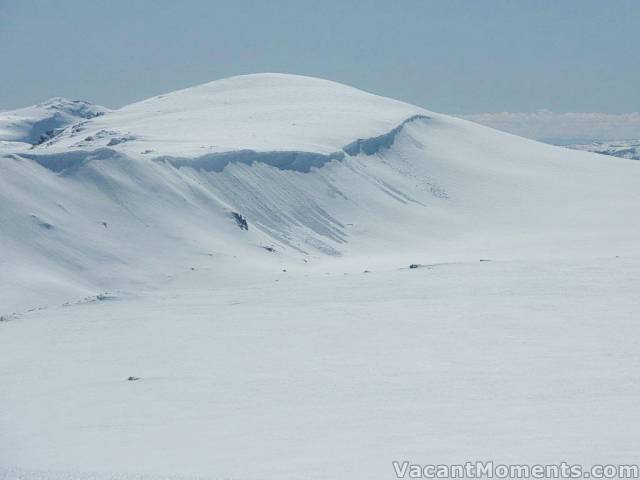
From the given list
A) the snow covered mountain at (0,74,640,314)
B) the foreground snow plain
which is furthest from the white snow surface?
the foreground snow plain

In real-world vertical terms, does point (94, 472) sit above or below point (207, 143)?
below

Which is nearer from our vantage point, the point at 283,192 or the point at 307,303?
the point at 307,303

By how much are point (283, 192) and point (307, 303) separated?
21.6 metres

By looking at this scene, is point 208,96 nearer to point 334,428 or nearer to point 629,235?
point 629,235

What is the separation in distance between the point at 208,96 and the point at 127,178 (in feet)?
106

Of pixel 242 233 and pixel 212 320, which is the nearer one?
pixel 212 320

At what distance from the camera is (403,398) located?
15148 millimetres

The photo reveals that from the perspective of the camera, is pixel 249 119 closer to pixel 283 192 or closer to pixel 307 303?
pixel 283 192

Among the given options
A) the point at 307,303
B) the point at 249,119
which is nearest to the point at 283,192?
the point at 249,119

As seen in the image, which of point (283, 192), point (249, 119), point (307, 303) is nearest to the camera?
point (307, 303)

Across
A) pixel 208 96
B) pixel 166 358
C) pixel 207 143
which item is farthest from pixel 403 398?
pixel 208 96

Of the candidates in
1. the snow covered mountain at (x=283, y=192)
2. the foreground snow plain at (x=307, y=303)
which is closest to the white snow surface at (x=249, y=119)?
the snow covered mountain at (x=283, y=192)

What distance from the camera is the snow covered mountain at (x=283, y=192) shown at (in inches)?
1361

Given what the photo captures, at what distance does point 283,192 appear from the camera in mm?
47062
